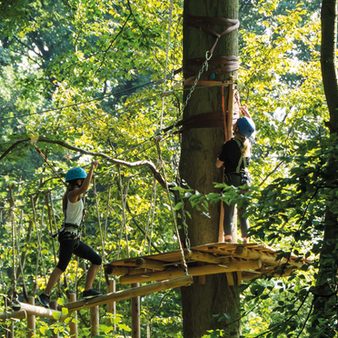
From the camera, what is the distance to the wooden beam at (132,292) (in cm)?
541

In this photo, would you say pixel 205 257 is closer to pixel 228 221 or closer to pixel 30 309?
pixel 228 221

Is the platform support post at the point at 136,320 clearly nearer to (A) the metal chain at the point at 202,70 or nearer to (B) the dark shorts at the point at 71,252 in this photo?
(B) the dark shorts at the point at 71,252

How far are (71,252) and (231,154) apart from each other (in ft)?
3.84

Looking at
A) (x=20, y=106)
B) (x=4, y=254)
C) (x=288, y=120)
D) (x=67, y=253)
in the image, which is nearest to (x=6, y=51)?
(x=20, y=106)

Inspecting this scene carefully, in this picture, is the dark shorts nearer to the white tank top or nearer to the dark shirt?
the white tank top

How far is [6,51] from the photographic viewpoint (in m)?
21.2

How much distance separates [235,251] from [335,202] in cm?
147

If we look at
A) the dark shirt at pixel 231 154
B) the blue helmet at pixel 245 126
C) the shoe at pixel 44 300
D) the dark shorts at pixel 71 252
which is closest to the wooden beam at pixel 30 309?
the shoe at pixel 44 300

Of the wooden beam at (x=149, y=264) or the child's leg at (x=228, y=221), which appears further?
the child's leg at (x=228, y=221)

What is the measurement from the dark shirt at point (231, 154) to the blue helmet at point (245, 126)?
4.0 inches

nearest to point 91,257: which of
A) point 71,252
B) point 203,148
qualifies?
point 71,252

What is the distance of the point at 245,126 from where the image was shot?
20.6ft

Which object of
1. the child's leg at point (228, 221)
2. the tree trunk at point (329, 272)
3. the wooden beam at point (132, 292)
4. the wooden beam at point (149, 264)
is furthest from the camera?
the child's leg at point (228, 221)

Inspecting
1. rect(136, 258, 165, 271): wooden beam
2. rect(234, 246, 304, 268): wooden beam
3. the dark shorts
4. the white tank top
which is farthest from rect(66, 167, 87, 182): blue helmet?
rect(234, 246, 304, 268): wooden beam
